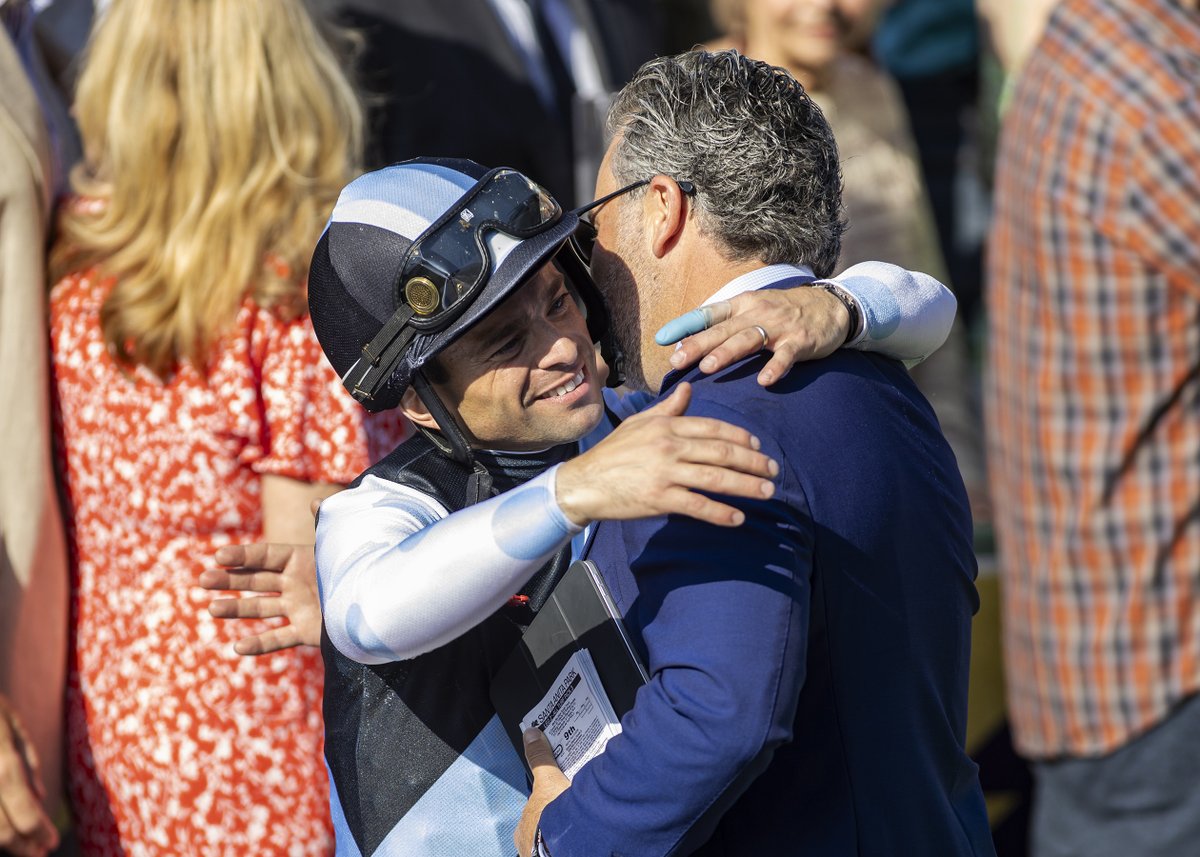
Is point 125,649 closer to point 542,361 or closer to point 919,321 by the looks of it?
point 542,361

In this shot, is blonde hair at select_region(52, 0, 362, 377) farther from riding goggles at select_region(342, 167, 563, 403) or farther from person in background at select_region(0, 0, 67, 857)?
riding goggles at select_region(342, 167, 563, 403)

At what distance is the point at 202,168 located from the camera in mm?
2893

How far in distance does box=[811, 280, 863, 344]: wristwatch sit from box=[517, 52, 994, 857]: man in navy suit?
0.04m

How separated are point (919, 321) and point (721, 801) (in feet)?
2.70

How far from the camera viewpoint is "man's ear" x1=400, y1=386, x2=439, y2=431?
2184 millimetres

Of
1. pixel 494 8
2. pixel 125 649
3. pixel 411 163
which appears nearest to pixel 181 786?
pixel 125 649

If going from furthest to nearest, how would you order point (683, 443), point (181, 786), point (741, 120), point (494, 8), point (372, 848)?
point (494, 8) < point (181, 786) < point (372, 848) < point (741, 120) < point (683, 443)

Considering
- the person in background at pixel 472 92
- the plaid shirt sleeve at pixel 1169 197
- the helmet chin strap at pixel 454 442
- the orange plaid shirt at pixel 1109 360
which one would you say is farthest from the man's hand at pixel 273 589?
the person in background at pixel 472 92

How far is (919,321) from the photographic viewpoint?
2.16 meters

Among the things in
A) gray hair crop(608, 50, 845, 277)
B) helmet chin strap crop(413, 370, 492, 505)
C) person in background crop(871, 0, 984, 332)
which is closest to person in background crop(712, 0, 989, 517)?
person in background crop(871, 0, 984, 332)

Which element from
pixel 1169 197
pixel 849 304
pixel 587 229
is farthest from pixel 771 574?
pixel 1169 197

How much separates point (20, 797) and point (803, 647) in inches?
67.4

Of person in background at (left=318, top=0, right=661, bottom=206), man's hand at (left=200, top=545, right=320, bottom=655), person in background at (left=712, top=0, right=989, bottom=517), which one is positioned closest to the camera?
man's hand at (left=200, top=545, right=320, bottom=655)

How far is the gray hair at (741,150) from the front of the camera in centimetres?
196
